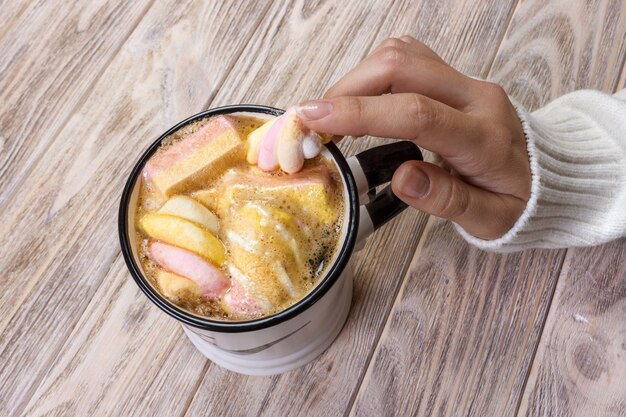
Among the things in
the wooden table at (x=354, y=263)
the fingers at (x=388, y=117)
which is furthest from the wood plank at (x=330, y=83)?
the fingers at (x=388, y=117)

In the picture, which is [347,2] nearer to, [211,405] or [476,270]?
[476,270]

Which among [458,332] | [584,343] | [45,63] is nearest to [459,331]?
[458,332]

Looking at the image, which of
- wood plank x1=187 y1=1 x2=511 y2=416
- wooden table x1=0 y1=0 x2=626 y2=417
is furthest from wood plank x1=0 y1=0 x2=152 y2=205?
wood plank x1=187 y1=1 x2=511 y2=416

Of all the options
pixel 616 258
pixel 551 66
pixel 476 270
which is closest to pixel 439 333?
pixel 476 270

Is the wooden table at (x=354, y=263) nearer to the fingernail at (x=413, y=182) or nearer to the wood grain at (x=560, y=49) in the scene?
the wood grain at (x=560, y=49)

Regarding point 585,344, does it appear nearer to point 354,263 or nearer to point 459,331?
point 459,331
